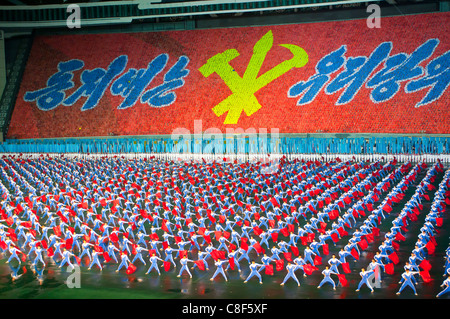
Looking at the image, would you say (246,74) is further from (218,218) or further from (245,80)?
(218,218)

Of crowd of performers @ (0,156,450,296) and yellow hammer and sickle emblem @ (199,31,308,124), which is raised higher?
yellow hammer and sickle emblem @ (199,31,308,124)

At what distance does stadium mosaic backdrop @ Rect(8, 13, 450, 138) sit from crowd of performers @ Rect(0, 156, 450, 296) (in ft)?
29.2

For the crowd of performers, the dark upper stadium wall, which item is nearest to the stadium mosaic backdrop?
the dark upper stadium wall

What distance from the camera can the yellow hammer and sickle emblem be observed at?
4259 cm

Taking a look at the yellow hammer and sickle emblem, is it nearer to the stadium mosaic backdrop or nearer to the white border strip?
the stadium mosaic backdrop

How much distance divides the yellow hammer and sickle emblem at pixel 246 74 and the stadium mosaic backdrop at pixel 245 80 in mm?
82

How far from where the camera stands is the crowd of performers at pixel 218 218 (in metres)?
15.7

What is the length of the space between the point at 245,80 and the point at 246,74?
2.05 feet

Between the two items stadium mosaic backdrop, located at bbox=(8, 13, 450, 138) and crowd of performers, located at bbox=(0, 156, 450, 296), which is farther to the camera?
stadium mosaic backdrop, located at bbox=(8, 13, 450, 138)

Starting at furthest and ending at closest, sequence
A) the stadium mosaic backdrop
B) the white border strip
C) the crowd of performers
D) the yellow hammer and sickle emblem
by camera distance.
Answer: the yellow hammer and sickle emblem → the stadium mosaic backdrop → the white border strip → the crowd of performers

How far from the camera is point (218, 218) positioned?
21.5 metres

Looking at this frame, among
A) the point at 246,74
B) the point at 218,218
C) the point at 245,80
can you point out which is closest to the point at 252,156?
the point at 245,80

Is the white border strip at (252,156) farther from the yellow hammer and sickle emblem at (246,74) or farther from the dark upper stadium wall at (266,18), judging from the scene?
the dark upper stadium wall at (266,18)

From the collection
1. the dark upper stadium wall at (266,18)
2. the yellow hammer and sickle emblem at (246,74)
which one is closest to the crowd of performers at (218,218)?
the yellow hammer and sickle emblem at (246,74)
